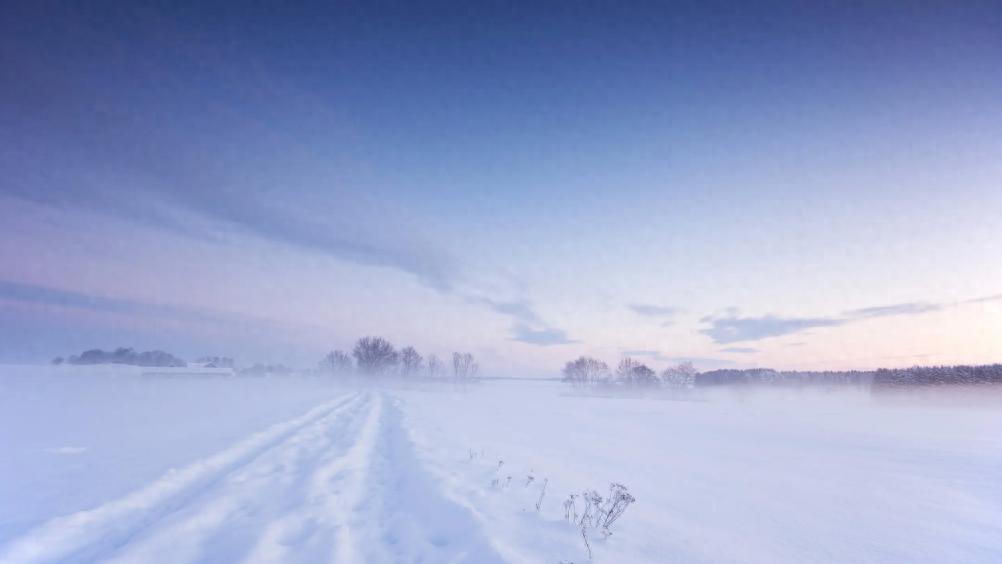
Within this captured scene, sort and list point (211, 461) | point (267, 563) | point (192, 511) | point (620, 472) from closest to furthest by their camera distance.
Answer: point (267, 563), point (192, 511), point (211, 461), point (620, 472)

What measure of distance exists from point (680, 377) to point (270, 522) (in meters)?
110

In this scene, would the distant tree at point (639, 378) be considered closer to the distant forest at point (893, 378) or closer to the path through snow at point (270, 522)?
the distant forest at point (893, 378)

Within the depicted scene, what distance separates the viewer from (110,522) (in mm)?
5262

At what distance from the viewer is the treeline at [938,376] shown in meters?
52.2

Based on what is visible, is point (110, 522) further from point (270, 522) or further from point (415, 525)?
point (415, 525)

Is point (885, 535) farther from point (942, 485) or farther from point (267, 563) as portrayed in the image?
point (267, 563)

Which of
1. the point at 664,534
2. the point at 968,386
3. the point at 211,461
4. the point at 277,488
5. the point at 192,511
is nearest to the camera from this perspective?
the point at 664,534

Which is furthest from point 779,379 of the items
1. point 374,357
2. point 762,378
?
point 374,357

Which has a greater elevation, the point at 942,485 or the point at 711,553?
the point at 711,553

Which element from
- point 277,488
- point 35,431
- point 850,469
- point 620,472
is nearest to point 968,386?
point 850,469

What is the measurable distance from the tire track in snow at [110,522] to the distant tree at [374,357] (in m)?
114

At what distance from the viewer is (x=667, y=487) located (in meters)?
8.21

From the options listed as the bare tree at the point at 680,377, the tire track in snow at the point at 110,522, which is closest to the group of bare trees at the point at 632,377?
the bare tree at the point at 680,377

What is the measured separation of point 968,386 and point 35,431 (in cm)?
8815
